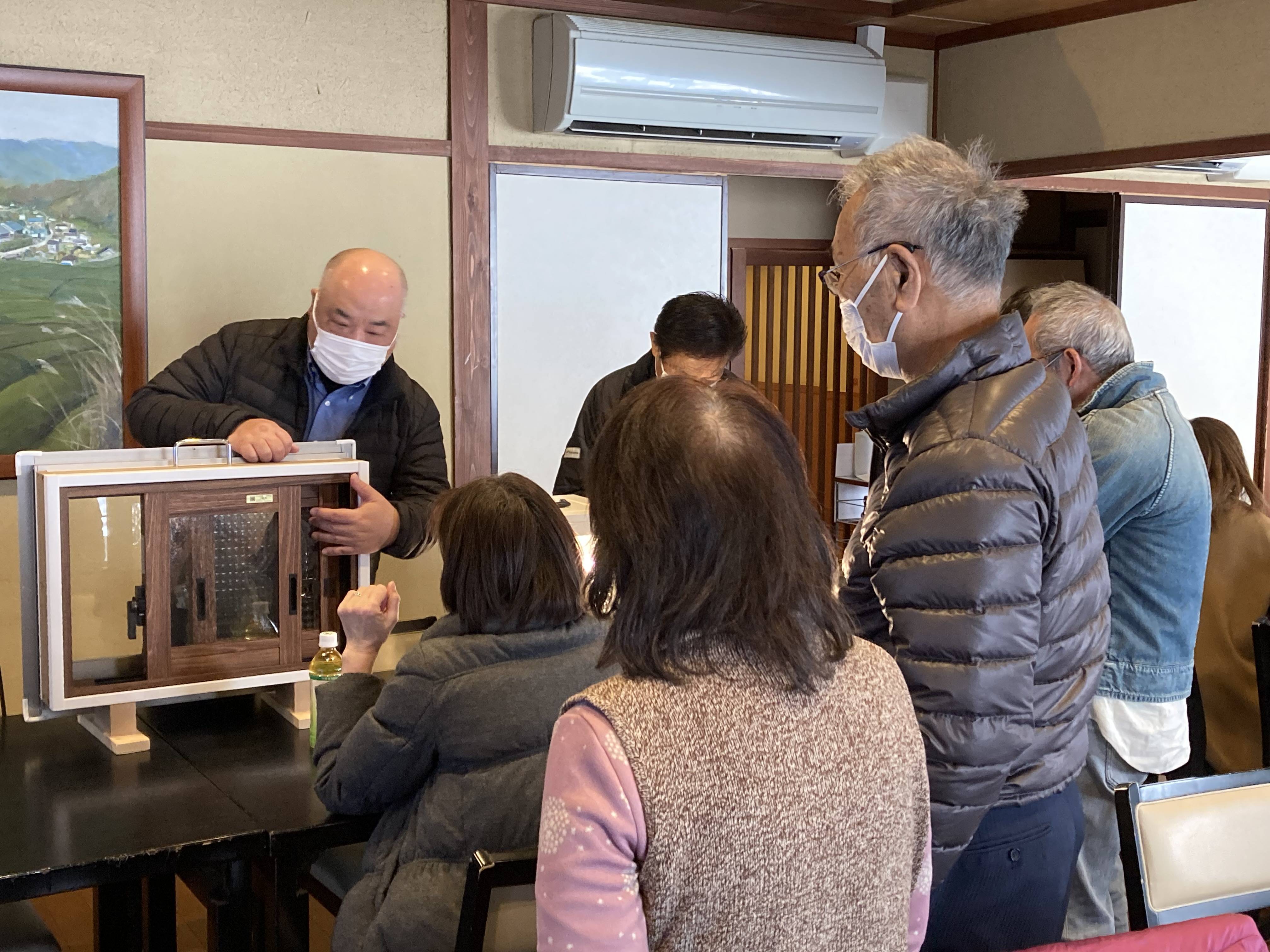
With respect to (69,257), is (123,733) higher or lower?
lower

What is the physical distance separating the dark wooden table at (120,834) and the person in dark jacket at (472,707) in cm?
19

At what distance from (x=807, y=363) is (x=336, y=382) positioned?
3368mm

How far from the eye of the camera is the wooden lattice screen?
5.91 m

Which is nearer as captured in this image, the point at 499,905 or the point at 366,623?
the point at 499,905

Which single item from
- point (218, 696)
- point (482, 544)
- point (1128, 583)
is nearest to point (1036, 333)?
point (1128, 583)

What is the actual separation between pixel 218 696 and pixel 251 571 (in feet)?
1.27

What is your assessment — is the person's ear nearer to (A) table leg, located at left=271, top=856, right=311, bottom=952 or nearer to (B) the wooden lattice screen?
(A) table leg, located at left=271, top=856, right=311, bottom=952

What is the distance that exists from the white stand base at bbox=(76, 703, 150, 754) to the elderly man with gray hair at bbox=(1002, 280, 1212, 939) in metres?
1.56

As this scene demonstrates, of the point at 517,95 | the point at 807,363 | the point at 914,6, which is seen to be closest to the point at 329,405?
the point at 517,95

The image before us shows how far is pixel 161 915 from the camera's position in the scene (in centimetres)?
Answer: 218

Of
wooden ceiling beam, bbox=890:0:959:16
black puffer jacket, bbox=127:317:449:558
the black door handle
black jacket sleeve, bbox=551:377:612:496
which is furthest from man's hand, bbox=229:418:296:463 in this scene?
wooden ceiling beam, bbox=890:0:959:16

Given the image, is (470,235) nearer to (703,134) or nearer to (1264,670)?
(703,134)

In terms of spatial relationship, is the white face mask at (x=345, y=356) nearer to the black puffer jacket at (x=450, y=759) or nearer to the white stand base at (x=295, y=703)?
the white stand base at (x=295, y=703)

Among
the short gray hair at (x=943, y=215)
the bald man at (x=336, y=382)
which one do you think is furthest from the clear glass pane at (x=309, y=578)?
the short gray hair at (x=943, y=215)
